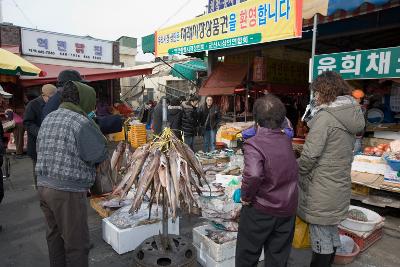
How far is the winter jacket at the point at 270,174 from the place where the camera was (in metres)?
2.49

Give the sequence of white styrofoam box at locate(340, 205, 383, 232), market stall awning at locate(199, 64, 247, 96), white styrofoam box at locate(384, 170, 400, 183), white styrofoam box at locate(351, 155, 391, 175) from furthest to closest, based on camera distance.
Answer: market stall awning at locate(199, 64, 247, 96), white styrofoam box at locate(351, 155, 391, 175), white styrofoam box at locate(384, 170, 400, 183), white styrofoam box at locate(340, 205, 383, 232)

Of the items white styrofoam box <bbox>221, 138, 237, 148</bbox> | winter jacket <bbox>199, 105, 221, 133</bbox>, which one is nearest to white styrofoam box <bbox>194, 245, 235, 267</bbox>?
white styrofoam box <bbox>221, 138, 237, 148</bbox>

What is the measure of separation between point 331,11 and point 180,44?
396 cm

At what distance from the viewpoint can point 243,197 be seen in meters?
2.61

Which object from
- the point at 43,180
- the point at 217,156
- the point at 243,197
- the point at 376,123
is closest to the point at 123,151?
the point at 43,180

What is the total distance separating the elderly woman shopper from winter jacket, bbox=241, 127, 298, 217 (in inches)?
16.2

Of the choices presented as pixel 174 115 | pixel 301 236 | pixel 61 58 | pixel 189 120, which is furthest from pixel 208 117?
pixel 61 58

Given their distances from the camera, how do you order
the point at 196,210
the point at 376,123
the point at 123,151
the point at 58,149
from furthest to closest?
the point at 376,123 → the point at 123,151 → the point at 196,210 → the point at 58,149

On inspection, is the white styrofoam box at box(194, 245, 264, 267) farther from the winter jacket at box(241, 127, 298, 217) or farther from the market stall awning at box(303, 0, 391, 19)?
the market stall awning at box(303, 0, 391, 19)

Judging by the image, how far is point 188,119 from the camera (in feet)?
28.1

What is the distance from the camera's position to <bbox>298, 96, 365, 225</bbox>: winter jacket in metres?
2.84

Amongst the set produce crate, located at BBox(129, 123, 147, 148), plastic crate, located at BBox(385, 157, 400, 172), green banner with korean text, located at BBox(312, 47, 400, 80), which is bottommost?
produce crate, located at BBox(129, 123, 147, 148)

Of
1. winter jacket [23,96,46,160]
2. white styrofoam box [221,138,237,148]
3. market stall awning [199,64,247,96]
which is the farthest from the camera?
market stall awning [199,64,247,96]

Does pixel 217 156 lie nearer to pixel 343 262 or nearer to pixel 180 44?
pixel 180 44
